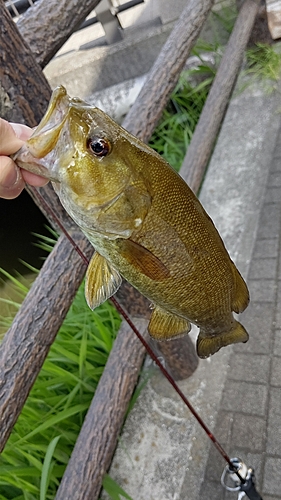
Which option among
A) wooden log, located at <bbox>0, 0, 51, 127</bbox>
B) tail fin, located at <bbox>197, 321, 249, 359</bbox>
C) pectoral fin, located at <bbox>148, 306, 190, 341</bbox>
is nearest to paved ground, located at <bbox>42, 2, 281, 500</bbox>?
tail fin, located at <bbox>197, 321, 249, 359</bbox>

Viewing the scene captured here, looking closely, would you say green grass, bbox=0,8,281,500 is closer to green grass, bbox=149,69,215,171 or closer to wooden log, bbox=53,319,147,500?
wooden log, bbox=53,319,147,500

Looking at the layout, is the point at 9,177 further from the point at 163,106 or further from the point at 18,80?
the point at 163,106

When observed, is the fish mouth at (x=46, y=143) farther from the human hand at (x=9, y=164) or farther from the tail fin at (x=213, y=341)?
the tail fin at (x=213, y=341)

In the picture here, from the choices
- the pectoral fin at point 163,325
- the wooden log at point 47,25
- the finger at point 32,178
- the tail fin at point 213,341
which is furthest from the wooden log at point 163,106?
the finger at point 32,178

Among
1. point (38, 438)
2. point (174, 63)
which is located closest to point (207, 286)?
point (38, 438)

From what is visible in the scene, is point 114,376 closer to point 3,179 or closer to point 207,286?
point 207,286

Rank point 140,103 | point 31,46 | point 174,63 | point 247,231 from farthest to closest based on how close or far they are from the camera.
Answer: point 247,231
point 174,63
point 140,103
point 31,46

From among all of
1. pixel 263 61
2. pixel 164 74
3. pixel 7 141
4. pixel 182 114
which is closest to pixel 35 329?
pixel 7 141
